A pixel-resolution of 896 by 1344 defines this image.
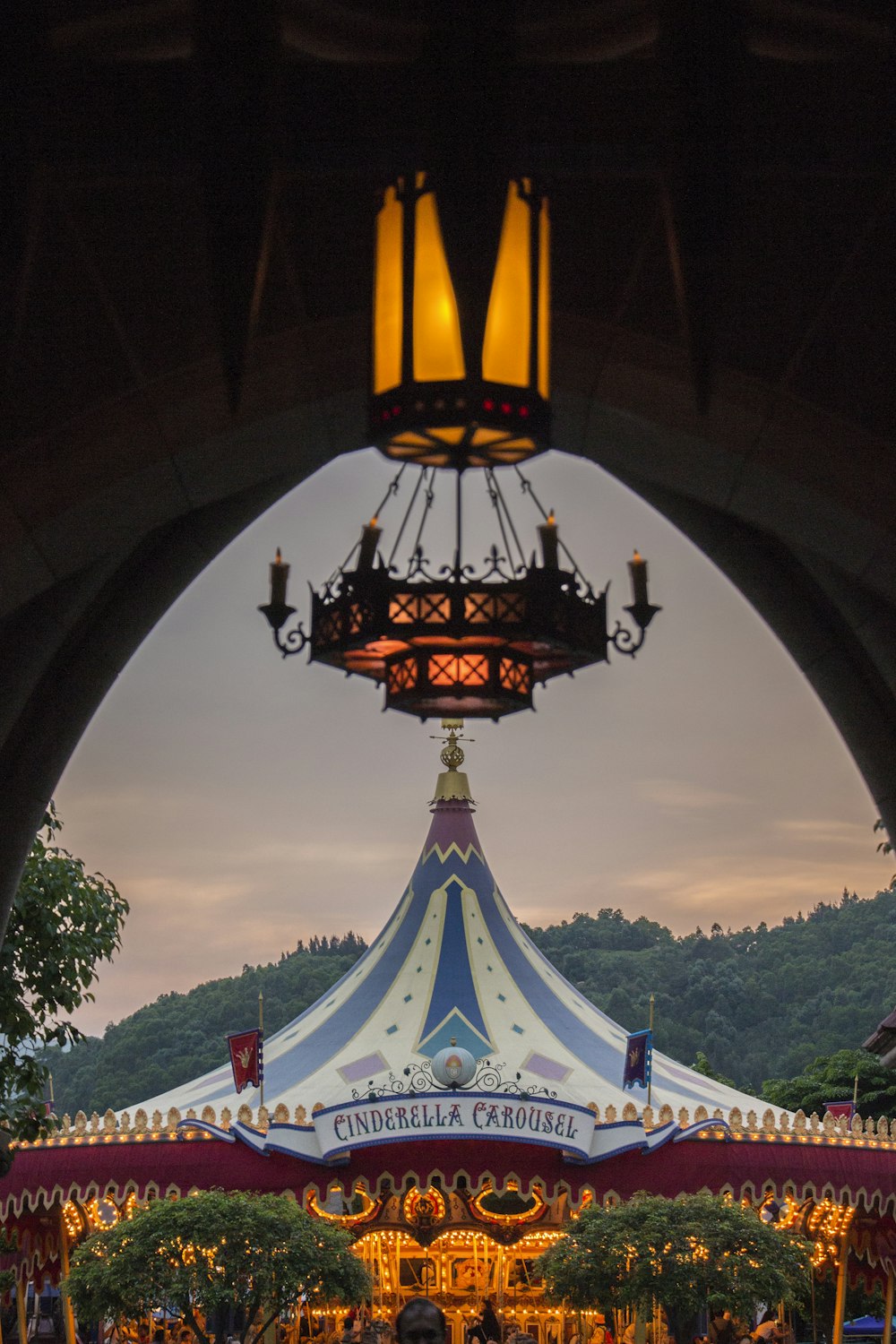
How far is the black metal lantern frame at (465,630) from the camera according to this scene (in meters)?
6.82

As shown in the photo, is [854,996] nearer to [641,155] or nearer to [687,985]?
[687,985]

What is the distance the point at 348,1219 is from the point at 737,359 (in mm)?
25797

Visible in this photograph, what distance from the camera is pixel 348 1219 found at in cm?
2819

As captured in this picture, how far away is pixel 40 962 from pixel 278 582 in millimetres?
6967

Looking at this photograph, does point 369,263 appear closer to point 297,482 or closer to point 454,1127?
point 297,482

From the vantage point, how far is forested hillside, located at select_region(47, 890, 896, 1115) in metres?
85.8

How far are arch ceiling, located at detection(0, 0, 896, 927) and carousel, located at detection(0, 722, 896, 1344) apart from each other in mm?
20916

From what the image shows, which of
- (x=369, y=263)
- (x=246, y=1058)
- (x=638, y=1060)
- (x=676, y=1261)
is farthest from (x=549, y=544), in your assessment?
(x=246, y=1058)

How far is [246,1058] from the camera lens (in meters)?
26.0

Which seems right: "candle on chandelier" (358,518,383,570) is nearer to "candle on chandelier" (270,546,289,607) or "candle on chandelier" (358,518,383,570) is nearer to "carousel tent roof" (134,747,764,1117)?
"candle on chandelier" (270,546,289,607)

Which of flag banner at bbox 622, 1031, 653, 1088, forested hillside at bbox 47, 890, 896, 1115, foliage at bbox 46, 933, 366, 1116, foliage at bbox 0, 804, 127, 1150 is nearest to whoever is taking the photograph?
foliage at bbox 0, 804, 127, 1150

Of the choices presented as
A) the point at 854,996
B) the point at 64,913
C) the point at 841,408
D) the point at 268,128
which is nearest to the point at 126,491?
the point at 268,128

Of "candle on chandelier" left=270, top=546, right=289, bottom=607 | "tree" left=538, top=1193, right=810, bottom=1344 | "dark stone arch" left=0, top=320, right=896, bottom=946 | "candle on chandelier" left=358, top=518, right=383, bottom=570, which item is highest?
"candle on chandelier" left=358, top=518, right=383, bottom=570

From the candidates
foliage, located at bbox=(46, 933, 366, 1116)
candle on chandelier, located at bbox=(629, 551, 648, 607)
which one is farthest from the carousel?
foliage, located at bbox=(46, 933, 366, 1116)
